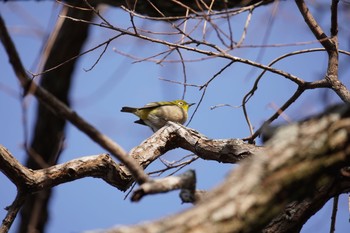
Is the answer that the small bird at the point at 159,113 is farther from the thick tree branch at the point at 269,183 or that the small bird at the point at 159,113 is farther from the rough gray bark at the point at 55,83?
the thick tree branch at the point at 269,183

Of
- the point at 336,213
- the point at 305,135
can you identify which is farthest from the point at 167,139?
the point at 305,135

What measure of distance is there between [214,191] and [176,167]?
2.40 m

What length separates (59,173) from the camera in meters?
2.91

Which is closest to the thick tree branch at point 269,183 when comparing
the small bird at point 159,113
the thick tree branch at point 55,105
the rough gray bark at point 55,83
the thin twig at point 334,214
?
the thick tree branch at point 55,105

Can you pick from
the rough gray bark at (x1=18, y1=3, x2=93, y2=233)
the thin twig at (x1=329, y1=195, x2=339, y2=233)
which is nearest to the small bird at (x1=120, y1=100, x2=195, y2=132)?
the rough gray bark at (x1=18, y1=3, x2=93, y2=233)

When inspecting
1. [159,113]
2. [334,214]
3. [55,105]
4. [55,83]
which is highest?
[159,113]

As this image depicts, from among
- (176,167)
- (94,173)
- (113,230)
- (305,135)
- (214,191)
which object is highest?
(176,167)

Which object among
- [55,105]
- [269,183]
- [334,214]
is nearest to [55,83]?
[334,214]

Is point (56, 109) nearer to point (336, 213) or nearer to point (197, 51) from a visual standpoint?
point (197, 51)

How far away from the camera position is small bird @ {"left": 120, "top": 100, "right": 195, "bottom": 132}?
660 centimetres

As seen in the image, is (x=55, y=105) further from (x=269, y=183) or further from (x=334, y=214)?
(x=334, y=214)

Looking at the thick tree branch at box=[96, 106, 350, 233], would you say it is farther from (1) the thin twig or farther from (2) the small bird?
(2) the small bird

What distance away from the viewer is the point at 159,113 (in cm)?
669

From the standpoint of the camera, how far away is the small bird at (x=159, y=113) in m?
6.60
